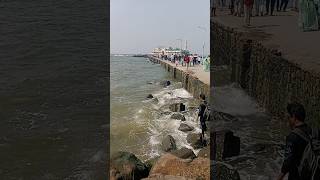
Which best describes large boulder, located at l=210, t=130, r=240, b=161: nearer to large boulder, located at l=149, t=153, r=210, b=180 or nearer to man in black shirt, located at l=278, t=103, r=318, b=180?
large boulder, located at l=149, t=153, r=210, b=180

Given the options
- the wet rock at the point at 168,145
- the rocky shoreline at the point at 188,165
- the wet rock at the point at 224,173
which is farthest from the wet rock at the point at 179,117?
the wet rock at the point at 224,173

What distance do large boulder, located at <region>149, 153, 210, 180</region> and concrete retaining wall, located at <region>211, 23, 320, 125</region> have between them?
172 centimetres

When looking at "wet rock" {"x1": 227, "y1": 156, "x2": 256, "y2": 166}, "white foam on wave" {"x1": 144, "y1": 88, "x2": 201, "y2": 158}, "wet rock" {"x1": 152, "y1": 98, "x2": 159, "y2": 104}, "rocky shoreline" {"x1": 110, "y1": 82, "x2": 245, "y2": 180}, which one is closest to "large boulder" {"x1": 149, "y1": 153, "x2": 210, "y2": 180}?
"rocky shoreline" {"x1": 110, "y1": 82, "x2": 245, "y2": 180}

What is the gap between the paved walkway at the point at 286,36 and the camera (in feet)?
22.1

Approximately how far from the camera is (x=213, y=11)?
817 centimetres

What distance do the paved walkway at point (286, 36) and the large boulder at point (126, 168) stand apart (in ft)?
12.4

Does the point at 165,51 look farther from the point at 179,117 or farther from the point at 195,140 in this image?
the point at 195,140

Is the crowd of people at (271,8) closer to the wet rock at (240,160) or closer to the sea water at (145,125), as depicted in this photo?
the wet rock at (240,160)

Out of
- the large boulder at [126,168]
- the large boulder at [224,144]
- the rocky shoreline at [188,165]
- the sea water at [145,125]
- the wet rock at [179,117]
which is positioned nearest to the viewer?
the rocky shoreline at [188,165]

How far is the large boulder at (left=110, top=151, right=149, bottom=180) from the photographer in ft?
31.3

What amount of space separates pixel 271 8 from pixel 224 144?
98.7 inches
